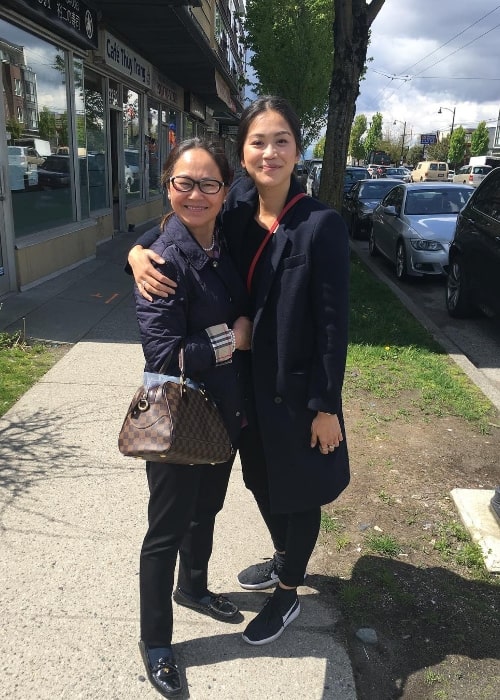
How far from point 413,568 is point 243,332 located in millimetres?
1596

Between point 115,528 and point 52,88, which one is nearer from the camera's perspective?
point 115,528

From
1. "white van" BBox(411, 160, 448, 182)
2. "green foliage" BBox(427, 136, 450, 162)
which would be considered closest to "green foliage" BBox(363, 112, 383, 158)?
"green foliage" BBox(427, 136, 450, 162)

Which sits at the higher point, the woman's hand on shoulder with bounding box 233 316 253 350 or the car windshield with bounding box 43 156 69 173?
the car windshield with bounding box 43 156 69 173

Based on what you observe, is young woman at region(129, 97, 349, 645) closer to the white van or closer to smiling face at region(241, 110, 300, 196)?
smiling face at region(241, 110, 300, 196)

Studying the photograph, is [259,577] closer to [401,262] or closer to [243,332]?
[243,332]

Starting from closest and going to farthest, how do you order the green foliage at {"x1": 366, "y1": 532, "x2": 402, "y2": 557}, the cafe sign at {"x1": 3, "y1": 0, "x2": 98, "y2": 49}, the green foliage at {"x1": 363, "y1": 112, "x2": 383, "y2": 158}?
1. the green foliage at {"x1": 366, "y1": 532, "x2": 402, "y2": 557}
2. the cafe sign at {"x1": 3, "y1": 0, "x2": 98, "y2": 49}
3. the green foliage at {"x1": 363, "y1": 112, "x2": 383, "y2": 158}

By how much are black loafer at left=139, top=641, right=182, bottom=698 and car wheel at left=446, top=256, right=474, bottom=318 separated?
5.91m

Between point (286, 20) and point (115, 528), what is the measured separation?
2917 cm

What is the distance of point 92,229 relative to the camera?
30.1ft

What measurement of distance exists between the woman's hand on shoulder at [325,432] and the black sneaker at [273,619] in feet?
2.30

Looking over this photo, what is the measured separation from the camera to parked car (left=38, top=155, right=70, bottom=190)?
775cm

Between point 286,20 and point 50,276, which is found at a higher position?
point 286,20

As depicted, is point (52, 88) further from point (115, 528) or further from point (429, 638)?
point (429, 638)

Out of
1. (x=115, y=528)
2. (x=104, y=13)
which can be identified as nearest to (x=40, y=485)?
(x=115, y=528)
